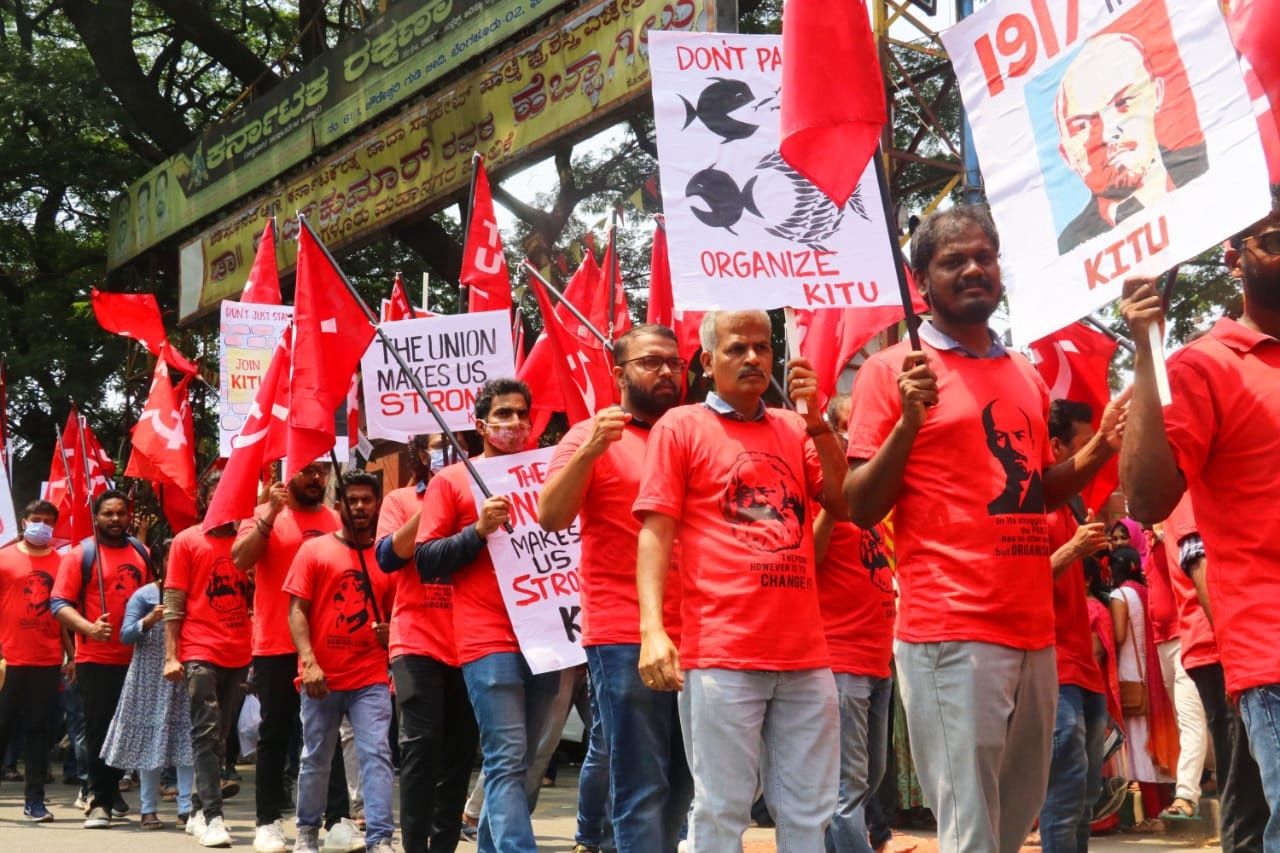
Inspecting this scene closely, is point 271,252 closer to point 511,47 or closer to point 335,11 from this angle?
point 511,47

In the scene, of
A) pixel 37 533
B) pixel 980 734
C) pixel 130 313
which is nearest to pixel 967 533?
pixel 980 734

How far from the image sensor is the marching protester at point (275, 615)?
340 inches

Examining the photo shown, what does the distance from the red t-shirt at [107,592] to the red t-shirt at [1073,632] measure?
7.24m

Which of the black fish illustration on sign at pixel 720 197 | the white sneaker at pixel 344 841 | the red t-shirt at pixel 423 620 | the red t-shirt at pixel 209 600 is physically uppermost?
the black fish illustration on sign at pixel 720 197

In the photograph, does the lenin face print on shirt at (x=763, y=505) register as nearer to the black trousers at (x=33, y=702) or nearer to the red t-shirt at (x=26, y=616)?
the red t-shirt at (x=26, y=616)

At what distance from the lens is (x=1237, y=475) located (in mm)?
3752

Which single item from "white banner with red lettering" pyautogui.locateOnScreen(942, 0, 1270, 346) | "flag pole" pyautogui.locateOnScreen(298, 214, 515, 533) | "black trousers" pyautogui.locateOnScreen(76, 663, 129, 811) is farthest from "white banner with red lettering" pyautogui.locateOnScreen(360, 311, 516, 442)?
"white banner with red lettering" pyautogui.locateOnScreen(942, 0, 1270, 346)

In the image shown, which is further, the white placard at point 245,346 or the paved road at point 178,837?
the white placard at point 245,346

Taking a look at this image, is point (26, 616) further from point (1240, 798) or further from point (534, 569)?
point (1240, 798)

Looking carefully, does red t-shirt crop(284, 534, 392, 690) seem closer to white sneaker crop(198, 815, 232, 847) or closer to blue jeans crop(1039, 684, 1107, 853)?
white sneaker crop(198, 815, 232, 847)

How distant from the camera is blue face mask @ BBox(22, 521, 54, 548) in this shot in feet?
40.0

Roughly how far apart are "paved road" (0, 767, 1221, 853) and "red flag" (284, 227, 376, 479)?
2.44 metres

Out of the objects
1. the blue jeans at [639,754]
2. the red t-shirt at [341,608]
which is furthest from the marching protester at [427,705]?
the blue jeans at [639,754]

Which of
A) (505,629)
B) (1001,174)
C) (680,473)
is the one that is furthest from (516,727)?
(1001,174)
